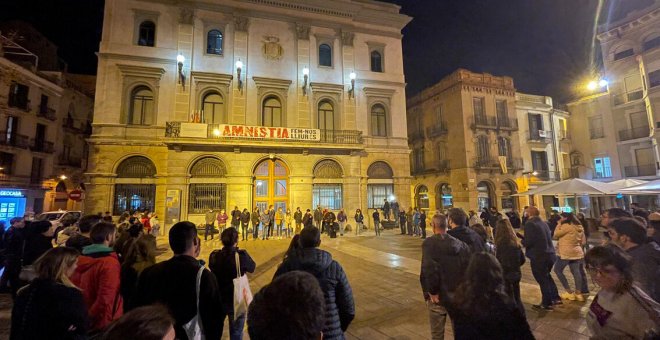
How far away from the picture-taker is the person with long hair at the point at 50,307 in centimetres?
209

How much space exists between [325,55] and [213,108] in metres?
8.57

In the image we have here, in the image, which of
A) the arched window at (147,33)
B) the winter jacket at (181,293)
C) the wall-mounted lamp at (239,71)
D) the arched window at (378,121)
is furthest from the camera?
the arched window at (378,121)

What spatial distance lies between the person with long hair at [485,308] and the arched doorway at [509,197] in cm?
2649

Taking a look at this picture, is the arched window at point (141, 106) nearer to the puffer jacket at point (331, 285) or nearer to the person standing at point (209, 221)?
the person standing at point (209, 221)

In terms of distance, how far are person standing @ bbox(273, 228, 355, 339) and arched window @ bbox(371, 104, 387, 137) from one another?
60.8 feet

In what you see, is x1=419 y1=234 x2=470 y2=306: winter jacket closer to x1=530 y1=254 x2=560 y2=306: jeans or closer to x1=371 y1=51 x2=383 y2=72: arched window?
x1=530 y1=254 x2=560 y2=306: jeans

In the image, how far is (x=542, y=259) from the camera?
5121mm

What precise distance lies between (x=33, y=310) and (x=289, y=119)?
17.2 meters

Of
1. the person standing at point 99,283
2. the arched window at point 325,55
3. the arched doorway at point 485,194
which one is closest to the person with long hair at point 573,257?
the person standing at point 99,283

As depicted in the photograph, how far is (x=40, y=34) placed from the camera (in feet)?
94.1

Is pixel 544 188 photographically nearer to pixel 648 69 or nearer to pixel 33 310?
pixel 33 310

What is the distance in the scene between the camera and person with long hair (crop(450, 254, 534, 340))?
188cm

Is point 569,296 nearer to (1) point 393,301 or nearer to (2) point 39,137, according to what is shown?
(1) point 393,301

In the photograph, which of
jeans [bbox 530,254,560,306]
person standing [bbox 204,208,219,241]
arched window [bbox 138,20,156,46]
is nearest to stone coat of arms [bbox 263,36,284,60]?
arched window [bbox 138,20,156,46]
